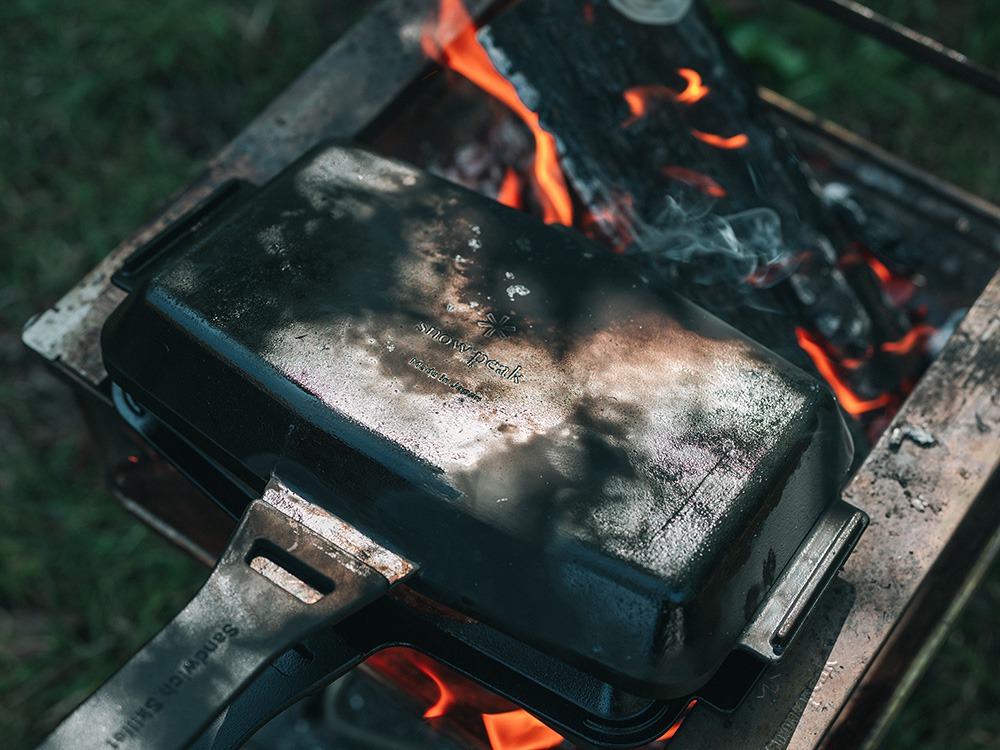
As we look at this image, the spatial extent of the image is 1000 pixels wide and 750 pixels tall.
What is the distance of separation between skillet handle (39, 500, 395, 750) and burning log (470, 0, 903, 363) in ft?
2.49

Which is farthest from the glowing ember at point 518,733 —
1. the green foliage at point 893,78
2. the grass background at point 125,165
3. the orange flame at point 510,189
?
the green foliage at point 893,78

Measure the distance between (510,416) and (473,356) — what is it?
0.30 feet

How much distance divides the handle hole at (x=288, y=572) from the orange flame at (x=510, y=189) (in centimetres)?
87

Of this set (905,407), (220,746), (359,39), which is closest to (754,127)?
(905,407)

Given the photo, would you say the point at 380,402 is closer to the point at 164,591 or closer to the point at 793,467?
the point at 793,467

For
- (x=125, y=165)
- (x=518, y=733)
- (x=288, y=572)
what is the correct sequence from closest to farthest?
(x=288, y=572)
(x=518, y=733)
(x=125, y=165)

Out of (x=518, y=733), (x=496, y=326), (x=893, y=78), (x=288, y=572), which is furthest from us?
(x=893, y=78)

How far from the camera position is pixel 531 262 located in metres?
1.27

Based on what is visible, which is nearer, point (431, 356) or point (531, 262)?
point (431, 356)

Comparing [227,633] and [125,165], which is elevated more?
Answer: [227,633]

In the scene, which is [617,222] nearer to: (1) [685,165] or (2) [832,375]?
(1) [685,165]

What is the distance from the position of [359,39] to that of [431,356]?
0.87 metres

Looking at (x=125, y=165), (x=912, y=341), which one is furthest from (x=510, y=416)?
(x=125, y=165)

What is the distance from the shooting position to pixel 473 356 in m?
1.16
